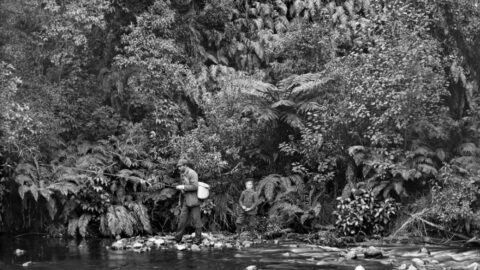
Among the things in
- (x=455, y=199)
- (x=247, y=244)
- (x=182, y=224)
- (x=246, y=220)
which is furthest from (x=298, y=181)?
(x=455, y=199)

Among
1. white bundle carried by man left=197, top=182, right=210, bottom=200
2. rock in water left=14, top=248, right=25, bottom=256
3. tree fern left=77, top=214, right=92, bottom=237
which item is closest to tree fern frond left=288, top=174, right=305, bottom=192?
white bundle carried by man left=197, top=182, right=210, bottom=200

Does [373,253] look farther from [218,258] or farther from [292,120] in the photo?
[292,120]

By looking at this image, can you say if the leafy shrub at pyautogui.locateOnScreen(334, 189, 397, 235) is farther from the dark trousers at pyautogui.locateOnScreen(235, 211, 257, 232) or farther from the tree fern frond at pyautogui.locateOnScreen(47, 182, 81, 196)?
the tree fern frond at pyautogui.locateOnScreen(47, 182, 81, 196)

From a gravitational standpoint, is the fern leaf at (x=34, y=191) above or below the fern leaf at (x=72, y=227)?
above

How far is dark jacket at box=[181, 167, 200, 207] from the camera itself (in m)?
12.9

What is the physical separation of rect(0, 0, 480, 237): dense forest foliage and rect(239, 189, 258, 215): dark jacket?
2.11 ft

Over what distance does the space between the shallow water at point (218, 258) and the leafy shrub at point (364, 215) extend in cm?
135

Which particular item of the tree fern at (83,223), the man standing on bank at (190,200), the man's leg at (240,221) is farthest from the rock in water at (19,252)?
the man's leg at (240,221)

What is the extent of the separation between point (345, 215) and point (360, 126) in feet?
8.26

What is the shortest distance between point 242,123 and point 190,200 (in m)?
3.32

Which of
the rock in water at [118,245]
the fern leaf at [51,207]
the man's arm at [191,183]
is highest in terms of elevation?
the man's arm at [191,183]

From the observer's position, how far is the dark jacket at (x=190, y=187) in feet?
42.3

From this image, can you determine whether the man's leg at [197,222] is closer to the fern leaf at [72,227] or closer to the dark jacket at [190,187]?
the dark jacket at [190,187]

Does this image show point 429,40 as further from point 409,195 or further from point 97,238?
point 97,238
